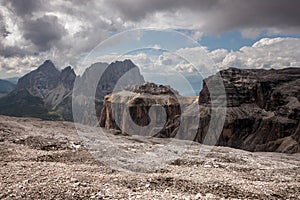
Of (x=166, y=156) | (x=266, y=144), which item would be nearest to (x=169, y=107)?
(x=266, y=144)

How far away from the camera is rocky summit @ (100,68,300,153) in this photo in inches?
4434

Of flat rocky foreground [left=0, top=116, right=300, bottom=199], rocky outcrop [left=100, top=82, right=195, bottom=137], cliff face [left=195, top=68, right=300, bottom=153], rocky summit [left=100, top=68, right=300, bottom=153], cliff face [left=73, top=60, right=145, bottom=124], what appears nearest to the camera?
flat rocky foreground [left=0, top=116, right=300, bottom=199]

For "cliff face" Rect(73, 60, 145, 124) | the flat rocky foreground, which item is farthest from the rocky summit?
the flat rocky foreground

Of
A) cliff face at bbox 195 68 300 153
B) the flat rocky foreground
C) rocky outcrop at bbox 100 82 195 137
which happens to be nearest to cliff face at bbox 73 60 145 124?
the flat rocky foreground

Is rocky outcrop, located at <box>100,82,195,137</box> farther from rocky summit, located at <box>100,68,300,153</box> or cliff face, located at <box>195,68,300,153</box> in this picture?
cliff face, located at <box>195,68,300,153</box>

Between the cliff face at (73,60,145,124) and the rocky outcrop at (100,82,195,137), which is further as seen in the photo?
the rocky outcrop at (100,82,195,137)

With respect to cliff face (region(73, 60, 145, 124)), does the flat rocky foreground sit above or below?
below

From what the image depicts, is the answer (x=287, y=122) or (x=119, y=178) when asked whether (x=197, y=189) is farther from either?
(x=287, y=122)

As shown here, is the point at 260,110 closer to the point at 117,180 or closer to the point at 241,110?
the point at 241,110

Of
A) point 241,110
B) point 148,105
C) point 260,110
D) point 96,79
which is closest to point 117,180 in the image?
point 96,79

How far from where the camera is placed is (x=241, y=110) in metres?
138

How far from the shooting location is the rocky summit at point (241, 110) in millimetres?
112625

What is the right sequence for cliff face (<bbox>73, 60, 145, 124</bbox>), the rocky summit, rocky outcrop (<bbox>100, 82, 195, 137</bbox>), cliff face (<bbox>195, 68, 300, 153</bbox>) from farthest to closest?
rocky outcrop (<bbox>100, 82, 195, 137</bbox>) → cliff face (<bbox>195, 68, 300, 153</bbox>) → the rocky summit → cliff face (<bbox>73, 60, 145, 124</bbox>)

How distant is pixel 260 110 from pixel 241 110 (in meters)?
10.5
